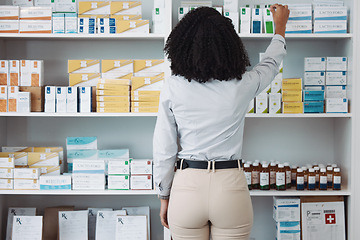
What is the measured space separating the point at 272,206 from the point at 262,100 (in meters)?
0.88

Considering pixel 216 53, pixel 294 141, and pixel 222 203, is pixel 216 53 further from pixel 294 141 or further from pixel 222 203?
pixel 294 141

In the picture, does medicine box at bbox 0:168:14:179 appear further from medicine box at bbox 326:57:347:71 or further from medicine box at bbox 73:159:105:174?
medicine box at bbox 326:57:347:71

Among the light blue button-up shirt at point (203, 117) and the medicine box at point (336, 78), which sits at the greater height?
the medicine box at point (336, 78)

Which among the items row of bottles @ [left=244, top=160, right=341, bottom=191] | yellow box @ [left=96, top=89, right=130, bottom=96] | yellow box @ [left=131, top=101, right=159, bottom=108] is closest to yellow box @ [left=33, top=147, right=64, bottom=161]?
yellow box @ [left=96, top=89, right=130, bottom=96]

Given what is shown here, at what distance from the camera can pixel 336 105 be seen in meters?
2.94

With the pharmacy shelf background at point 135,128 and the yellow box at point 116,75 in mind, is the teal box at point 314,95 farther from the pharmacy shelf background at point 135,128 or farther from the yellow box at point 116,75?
the yellow box at point 116,75

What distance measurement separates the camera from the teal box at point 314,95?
2941 mm

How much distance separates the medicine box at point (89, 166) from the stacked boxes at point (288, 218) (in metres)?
1.20

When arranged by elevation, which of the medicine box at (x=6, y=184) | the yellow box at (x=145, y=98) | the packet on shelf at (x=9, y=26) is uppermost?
the packet on shelf at (x=9, y=26)

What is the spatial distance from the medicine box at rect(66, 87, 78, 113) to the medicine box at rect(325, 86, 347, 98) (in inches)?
65.4

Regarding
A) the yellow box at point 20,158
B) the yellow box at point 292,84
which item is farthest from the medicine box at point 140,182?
the yellow box at point 292,84

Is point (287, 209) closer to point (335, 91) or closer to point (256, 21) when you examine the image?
point (335, 91)

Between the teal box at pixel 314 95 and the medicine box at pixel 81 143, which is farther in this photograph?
the medicine box at pixel 81 143

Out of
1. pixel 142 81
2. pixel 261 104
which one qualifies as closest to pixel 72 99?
pixel 142 81
